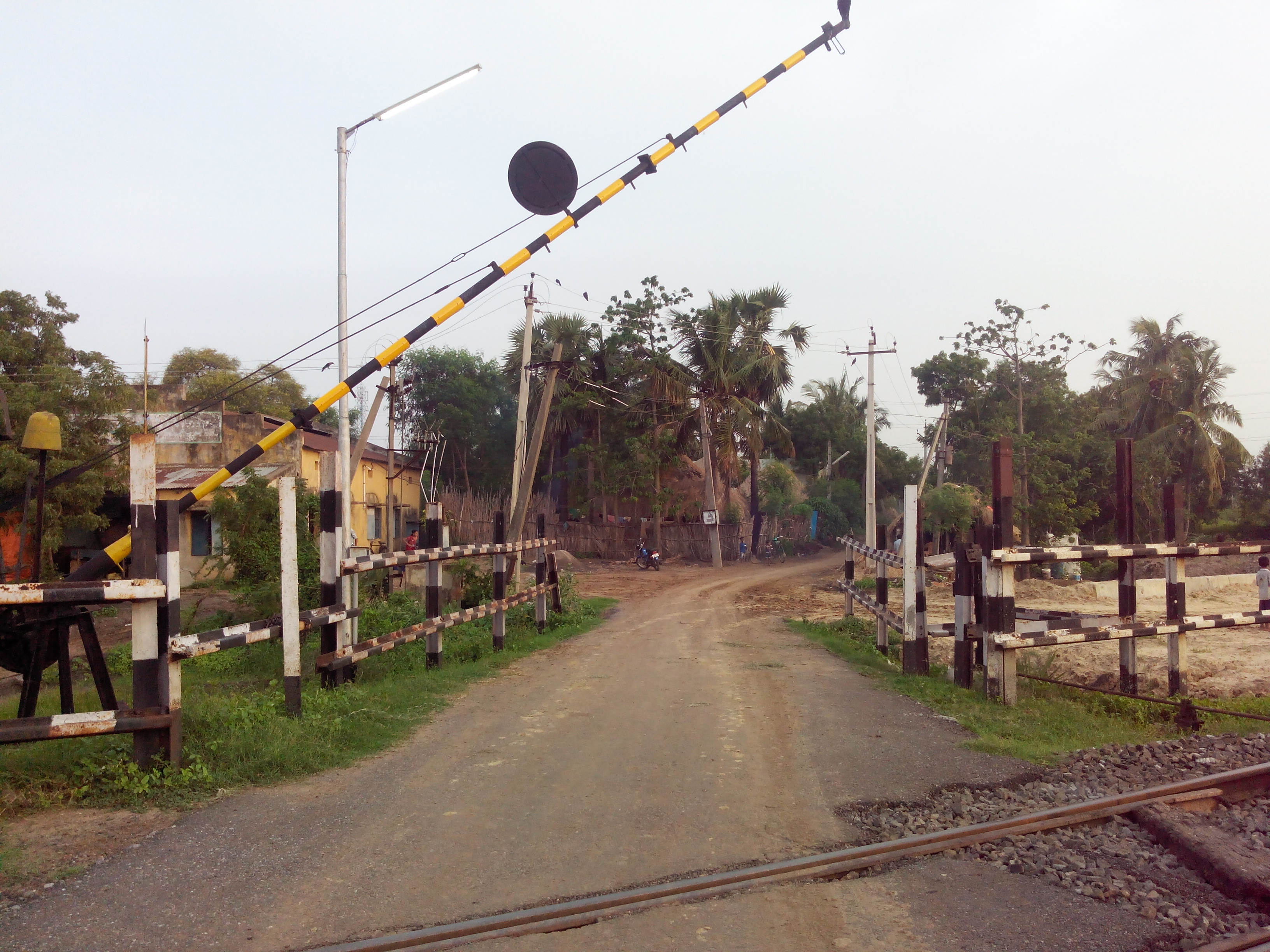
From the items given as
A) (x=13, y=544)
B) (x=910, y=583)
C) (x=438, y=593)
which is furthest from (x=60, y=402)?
(x=910, y=583)

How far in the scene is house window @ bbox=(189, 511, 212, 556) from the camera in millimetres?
25016

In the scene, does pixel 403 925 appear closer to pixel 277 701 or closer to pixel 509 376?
pixel 277 701

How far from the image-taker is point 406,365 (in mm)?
47500

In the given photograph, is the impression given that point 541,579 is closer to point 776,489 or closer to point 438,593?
point 438,593

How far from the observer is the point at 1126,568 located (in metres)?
8.63

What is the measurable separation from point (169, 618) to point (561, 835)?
2495mm

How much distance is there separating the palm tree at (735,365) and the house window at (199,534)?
58.5 feet

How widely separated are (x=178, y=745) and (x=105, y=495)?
70.4ft

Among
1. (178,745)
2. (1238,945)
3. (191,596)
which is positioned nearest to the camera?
(1238,945)

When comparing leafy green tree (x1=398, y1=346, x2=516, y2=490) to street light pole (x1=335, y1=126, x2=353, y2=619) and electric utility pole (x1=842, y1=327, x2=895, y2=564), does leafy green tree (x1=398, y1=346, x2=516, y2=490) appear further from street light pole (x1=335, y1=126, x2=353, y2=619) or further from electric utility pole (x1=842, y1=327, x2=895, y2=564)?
street light pole (x1=335, y1=126, x2=353, y2=619)

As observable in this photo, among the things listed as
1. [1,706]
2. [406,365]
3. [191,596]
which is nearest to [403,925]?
[1,706]

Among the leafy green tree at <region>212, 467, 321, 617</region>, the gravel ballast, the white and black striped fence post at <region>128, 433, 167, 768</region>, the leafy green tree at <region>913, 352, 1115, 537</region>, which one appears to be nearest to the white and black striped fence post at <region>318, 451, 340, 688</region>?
the white and black striped fence post at <region>128, 433, 167, 768</region>

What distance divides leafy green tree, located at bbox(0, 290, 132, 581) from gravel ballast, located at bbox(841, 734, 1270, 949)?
19665mm

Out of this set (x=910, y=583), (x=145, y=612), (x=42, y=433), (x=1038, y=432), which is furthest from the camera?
(x=1038, y=432)
